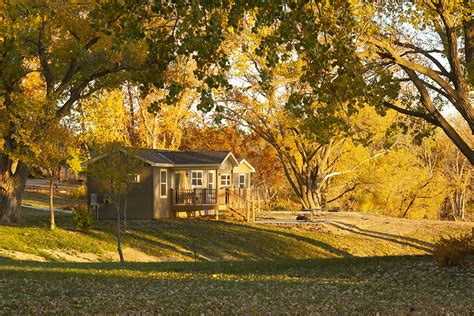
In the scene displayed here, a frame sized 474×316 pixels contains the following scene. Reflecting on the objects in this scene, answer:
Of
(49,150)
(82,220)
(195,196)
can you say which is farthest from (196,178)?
(49,150)

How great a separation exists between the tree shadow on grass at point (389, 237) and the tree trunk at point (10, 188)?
1668 centimetres

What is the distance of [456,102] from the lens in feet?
63.7

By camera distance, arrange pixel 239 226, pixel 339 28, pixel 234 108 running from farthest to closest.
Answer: pixel 234 108 < pixel 239 226 < pixel 339 28

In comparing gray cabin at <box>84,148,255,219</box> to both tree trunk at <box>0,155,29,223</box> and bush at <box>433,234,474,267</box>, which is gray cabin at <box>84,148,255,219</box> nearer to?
tree trunk at <box>0,155,29,223</box>

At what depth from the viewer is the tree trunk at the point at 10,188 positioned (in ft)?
111

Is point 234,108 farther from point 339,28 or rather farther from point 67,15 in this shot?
point 339,28

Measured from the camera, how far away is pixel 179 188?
43.2 meters

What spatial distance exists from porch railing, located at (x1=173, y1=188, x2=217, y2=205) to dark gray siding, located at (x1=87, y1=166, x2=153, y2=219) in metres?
1.93

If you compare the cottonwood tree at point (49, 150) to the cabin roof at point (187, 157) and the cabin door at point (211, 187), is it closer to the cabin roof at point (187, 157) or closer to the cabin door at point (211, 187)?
the cabin roof at point (187, 157)

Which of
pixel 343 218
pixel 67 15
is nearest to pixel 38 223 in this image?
pixel 67 15

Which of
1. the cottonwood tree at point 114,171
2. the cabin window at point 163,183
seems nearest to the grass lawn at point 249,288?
the cottonwood tree at point 114,171

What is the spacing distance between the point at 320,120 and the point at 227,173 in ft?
87.4

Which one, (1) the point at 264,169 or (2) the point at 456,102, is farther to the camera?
(1) the point at 264,169

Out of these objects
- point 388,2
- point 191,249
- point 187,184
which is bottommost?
point 191,249
